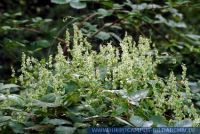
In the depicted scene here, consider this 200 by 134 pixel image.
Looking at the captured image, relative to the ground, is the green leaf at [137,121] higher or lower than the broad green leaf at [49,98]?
lower

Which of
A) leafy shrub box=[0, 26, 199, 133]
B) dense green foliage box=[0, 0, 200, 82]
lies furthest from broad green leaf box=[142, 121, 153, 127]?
dense green foliage box=[0, 0, 200, 82]

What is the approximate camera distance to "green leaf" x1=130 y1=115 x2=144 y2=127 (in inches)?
55.8

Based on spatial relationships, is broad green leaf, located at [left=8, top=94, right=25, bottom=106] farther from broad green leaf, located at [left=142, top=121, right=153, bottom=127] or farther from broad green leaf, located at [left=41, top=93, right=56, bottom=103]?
broad green leaf, located at [left=142, top=121, right=153, bottom=127]

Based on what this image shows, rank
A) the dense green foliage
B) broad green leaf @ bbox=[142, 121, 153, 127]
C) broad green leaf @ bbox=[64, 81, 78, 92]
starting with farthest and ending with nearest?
the dense green foliage → broad green leaf @ bbox=[64, 81, 78, 92] → broad green leaf @ bbox=[142, 121, 153, 127]

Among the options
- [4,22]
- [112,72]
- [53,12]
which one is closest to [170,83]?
[112,72]

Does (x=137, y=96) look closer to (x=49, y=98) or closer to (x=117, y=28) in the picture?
(x=49, y=98)

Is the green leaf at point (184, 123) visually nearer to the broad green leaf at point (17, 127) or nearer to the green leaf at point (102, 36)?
the broad green leaf at point (17, 127)

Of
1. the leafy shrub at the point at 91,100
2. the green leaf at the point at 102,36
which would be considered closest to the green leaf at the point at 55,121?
the leafy shrub at the point at 91,100

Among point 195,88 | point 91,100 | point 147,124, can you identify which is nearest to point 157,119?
point 147,124

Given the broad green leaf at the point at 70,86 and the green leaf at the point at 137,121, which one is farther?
the broad green leaf at the point at 70,86

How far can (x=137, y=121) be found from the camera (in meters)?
1.43

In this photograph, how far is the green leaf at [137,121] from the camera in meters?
1.42

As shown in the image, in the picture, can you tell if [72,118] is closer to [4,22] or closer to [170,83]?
[170,83]

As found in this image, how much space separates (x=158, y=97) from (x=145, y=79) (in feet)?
0.33
